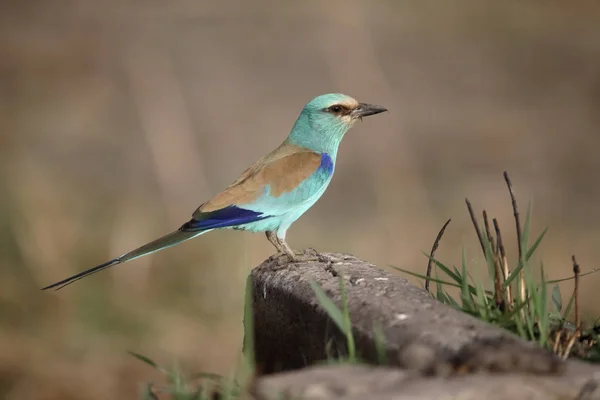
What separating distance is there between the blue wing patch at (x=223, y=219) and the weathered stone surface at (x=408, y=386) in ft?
6.19

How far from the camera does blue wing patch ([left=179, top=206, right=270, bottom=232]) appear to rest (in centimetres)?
419

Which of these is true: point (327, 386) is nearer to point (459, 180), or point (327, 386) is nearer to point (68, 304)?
point (68, 304)

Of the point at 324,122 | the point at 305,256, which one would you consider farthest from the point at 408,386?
the point at 324,122

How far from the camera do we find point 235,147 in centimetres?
1043

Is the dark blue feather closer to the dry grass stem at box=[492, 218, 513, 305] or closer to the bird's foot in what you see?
the bird's foot

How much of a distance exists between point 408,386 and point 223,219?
2.05 metres

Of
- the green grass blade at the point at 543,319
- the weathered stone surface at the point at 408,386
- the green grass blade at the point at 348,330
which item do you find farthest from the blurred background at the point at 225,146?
the weathered stone surface at the point at 408,386

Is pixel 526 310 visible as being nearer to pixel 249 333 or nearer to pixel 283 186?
pixel 249 333

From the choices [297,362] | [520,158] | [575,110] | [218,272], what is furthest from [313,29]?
[297,362]

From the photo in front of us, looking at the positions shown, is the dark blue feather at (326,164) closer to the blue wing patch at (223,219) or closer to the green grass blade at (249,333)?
the blue wing patch at (223,219)

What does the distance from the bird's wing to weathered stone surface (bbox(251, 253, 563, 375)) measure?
51 centimetres

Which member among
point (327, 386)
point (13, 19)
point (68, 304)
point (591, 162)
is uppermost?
point (13, 19)

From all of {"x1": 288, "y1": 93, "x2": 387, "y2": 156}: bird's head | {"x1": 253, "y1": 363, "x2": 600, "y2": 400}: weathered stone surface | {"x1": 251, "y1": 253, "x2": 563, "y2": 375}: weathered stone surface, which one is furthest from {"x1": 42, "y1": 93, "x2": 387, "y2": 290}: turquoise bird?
{"x1": 253, "y1": 363, "x2": 600, "y2": 400}: weathered stone surface

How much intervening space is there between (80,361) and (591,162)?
5627 millimetres
